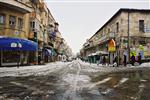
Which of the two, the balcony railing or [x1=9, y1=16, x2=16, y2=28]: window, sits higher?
[x1=9, y1=16, x2=16, y2=28]: window

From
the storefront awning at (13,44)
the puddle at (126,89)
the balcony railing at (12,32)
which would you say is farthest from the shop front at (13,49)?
the puddle at (126,89)

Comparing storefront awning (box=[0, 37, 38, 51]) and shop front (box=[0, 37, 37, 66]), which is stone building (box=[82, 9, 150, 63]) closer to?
shop front (box=[0, 37, 37, 66])

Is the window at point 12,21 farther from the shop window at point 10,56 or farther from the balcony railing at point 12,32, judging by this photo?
the shop window at point 10,56

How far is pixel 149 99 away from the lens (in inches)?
A: 330

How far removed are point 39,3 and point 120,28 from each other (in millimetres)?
17719

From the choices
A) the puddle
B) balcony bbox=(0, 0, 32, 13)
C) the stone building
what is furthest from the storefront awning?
the puddle

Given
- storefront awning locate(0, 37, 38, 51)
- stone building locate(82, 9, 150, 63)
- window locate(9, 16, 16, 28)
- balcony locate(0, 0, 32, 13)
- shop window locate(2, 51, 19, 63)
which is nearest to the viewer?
storefront awning locate(0, 37, 38, 51)

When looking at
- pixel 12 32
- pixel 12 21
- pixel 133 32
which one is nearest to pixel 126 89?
pixel 12 32

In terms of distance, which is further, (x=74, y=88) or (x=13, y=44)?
(x=13, y=44)

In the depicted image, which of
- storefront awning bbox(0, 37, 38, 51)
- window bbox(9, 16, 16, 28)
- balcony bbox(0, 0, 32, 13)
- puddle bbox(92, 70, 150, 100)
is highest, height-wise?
balcony bbox(0, 0, 32, 13)

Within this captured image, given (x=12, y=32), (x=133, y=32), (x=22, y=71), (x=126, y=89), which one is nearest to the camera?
(x=126, y=89)

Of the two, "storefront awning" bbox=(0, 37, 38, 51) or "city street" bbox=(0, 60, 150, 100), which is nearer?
"city street" bbox=(0, 60, 150, 100)

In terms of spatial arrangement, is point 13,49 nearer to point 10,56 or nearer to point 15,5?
point 10,56

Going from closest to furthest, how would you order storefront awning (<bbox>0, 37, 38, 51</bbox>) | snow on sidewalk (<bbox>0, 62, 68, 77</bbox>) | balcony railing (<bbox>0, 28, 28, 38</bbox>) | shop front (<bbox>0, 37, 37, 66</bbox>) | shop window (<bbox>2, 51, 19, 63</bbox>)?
1. snow on sidewalk (<bbox>0, 62, 68, 77</bbox>)
2. storefront awning (<bbox>0, 37, 38, 51</bbox>)
3. shop front (<bbox>0, 37, 37, 66</bbox>)
4. balcony railing (<bbox>0, 28, 28, 38</bbox>)
5. shop window (<bbox>2, 51, 19, 63</bbox>)
